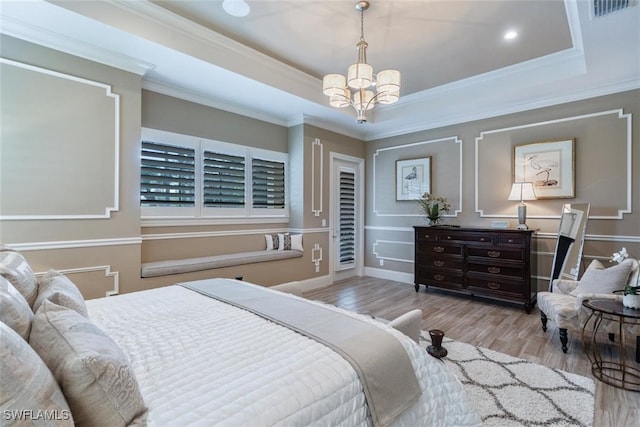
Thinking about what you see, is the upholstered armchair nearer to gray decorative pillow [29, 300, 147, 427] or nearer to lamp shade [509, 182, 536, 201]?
lamp shade [509, 182, 536, 201]

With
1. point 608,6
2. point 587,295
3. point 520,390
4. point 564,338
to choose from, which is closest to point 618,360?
point 564,338

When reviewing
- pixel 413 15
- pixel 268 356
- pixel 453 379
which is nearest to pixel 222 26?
pixel 413 15

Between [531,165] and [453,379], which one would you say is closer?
[453,379]

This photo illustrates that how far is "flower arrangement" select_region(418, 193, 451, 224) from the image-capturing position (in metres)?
4.66

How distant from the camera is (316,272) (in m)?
4.92

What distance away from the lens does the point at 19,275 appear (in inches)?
51.4

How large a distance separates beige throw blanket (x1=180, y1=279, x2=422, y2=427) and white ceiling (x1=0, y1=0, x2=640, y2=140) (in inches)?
99.8

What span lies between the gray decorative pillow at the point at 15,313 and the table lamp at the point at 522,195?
452 cm

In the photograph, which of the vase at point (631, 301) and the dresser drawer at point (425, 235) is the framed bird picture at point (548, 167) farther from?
the vase at point (631, 301)

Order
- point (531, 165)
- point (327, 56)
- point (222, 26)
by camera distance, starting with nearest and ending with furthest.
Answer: point (222, 26) < point (327, 56) < point (531, 165)

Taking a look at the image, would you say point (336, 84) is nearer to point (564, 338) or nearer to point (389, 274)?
point (564, 338)

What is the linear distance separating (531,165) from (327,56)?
3036 mm

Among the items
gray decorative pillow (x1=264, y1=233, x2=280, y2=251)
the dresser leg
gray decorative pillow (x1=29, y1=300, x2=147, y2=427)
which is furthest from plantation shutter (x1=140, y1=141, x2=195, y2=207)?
the dresser leg

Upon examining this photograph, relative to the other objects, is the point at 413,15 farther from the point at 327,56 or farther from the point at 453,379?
the point at 453,379
